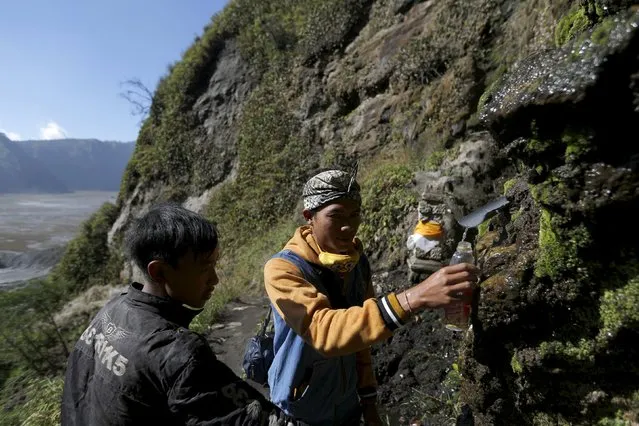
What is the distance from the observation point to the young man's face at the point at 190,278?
58.3 inches

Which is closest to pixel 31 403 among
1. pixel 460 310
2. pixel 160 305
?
pixel 160 305

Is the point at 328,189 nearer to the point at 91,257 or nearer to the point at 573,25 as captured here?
the point at 573,25

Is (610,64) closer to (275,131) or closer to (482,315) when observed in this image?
(482,315)

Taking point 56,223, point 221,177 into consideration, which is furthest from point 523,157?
point 56,223

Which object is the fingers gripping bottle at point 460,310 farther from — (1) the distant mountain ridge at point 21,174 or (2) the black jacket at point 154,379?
(1) the distant mountain ridge at point 21,174

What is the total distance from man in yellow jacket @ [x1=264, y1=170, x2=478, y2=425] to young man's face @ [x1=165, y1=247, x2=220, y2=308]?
35cm

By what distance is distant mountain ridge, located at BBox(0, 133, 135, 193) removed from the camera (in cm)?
10288

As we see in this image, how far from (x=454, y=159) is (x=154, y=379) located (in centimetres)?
540

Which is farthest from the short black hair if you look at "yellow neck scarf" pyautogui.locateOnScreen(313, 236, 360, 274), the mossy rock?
the mossy rock

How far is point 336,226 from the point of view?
80.7 inches

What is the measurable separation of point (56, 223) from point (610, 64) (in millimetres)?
47986

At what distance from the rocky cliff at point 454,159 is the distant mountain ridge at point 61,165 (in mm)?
87636

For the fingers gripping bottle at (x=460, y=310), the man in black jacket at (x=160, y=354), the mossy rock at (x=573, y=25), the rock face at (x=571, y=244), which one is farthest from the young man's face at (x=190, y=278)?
the mossy rock at (x=573, y=25)

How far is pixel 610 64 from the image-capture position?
1.25 m
